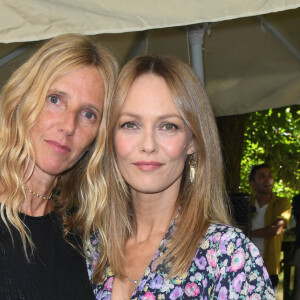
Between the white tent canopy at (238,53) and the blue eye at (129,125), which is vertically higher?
the white tent canopy at (238,53)

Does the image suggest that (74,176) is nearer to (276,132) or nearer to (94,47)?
(94,47)

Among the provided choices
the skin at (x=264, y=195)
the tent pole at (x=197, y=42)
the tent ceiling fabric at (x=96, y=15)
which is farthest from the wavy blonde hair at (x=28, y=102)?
the skin at (x=264, y=195)

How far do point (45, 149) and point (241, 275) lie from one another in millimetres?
913

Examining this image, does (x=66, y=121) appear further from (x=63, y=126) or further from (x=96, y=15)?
(x=96, y=15)

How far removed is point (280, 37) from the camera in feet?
14.8

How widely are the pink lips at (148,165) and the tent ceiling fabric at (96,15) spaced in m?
0.54

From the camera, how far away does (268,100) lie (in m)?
4.71

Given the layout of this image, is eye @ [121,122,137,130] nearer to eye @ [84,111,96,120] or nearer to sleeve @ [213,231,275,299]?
eye @ [84,111,96,120]

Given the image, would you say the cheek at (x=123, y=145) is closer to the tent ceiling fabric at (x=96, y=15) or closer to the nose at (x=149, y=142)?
the nose at (x=149, y=142)

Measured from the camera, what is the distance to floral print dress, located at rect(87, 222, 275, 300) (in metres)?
2.22

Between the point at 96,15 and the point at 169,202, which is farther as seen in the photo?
the point at 169,202

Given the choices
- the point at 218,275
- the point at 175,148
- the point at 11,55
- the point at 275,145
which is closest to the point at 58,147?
the point at 175,148

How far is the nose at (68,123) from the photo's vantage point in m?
2.43

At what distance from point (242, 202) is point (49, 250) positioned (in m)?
1.36
